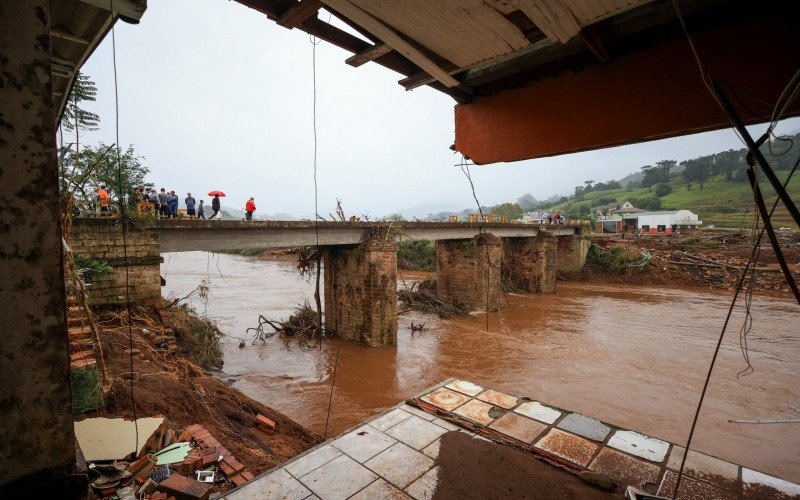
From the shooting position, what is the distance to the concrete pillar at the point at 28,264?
3.05 feet

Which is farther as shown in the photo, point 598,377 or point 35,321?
point 598,377

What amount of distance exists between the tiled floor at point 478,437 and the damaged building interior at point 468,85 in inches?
97.3

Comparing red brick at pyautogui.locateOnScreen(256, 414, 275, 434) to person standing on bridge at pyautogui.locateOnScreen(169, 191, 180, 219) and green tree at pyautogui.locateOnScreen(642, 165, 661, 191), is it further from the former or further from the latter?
green tree at pyautogui.locateOnScreen(642, 165, 661, 191)

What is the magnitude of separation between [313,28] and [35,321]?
77.6 inches

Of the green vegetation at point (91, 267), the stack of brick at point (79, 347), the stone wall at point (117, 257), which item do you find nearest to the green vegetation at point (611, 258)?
the stone wall at point (117, 257)

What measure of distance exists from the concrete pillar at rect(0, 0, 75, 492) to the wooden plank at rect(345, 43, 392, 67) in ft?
5.20

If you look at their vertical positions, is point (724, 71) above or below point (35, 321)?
above

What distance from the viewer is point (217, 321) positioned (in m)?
13.2

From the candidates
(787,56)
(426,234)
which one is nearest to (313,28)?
(787,56)

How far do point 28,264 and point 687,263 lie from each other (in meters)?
29.3

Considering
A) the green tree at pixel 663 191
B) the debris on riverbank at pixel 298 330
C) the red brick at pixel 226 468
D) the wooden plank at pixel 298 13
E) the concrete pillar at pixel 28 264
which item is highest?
the green tree at pixel 663 191

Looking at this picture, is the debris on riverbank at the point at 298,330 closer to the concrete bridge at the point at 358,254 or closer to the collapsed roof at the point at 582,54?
the concrete bridge at the point at 358,254

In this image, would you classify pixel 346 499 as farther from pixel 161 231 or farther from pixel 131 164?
pixel 131 164

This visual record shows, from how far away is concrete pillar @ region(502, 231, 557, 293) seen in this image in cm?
1916
